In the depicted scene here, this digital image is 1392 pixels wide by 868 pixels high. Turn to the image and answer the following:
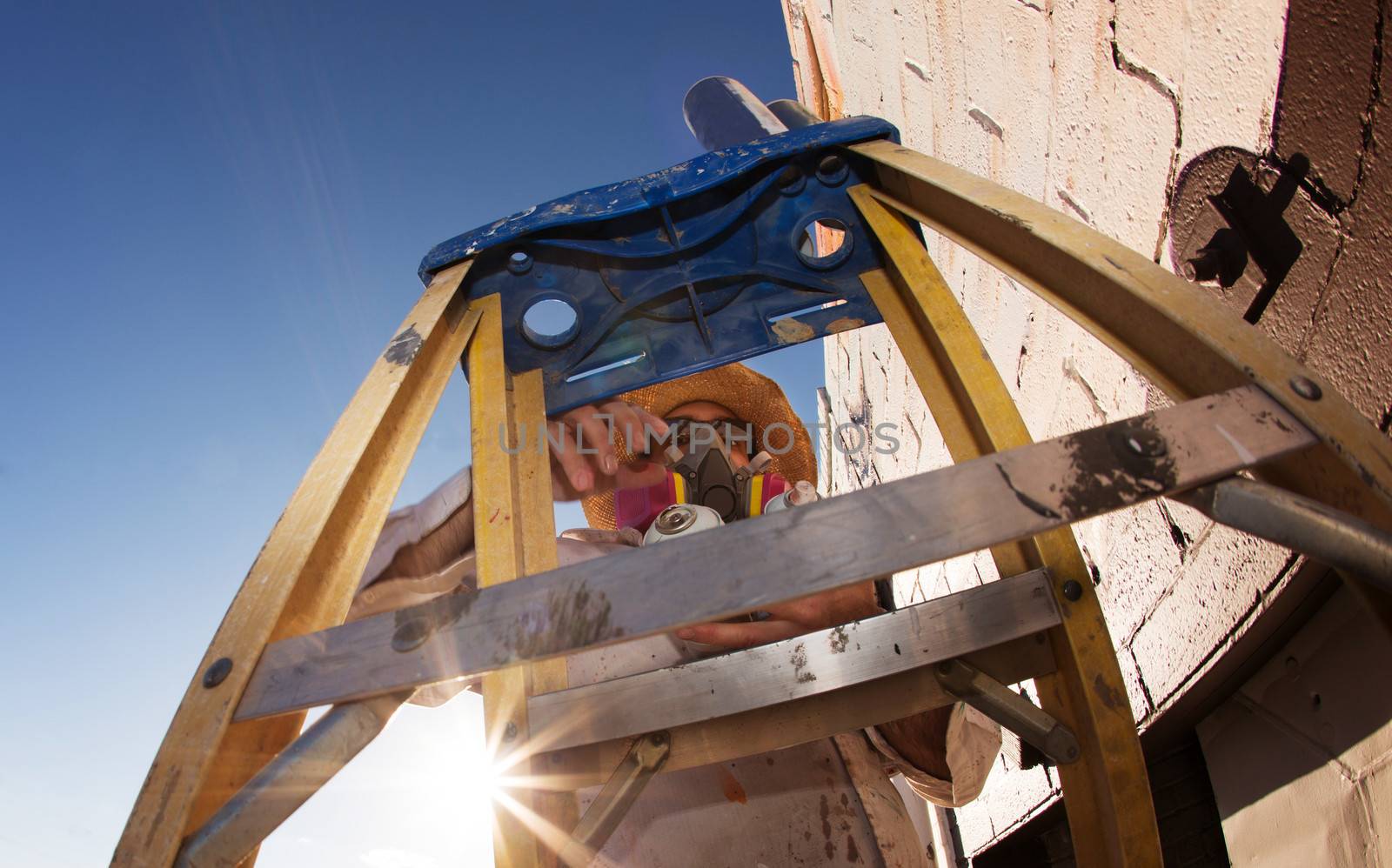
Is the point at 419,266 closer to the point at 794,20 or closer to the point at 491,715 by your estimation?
the point at 491,715

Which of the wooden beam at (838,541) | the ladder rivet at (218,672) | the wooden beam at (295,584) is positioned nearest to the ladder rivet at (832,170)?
the wooden beam at (295,584)

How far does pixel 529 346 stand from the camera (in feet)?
4.94

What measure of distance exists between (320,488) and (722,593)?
1.87 ft

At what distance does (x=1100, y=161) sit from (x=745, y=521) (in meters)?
1.36

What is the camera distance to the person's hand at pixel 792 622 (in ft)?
4.73

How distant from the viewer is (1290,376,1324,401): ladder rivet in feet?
2.48

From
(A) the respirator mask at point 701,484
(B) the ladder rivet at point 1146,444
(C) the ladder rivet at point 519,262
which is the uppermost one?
(A) the respirator mask at point 701,484

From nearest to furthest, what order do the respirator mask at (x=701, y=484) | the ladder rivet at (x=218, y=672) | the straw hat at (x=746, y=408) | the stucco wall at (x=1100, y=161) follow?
the ladder rivet at (x=218, y=672) → the stucco wall at (x=1100, y=161) → the respirator mask at (x=701, y=484) → the straw hat at (x=746, y=408)

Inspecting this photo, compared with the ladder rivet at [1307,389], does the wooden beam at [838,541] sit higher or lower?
lower

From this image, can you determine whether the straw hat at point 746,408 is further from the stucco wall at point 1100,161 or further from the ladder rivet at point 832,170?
the ladder rivet at point 832,170

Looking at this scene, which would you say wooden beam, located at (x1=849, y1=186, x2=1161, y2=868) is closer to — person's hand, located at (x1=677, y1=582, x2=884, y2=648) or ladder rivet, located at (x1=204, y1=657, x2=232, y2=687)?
person's hand, located at (x1=677, y1=582, x2=884, y2=648)

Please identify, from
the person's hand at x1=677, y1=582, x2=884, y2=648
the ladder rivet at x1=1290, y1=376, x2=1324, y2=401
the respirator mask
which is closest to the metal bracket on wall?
the ladder rivet at x1=1290, y1=376, x2=1324, y2=401

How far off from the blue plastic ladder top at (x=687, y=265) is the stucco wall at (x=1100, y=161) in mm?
472

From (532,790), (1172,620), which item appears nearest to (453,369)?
(532,790)
